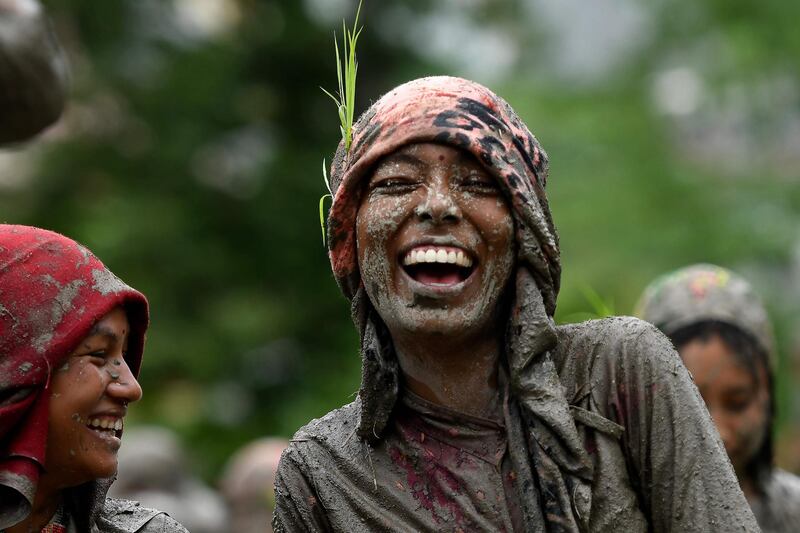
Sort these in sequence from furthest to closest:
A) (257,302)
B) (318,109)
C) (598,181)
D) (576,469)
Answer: (318,109), (257,302), (598,181), (576,469)

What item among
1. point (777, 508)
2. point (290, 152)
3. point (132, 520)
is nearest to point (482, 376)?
point (132, 520)

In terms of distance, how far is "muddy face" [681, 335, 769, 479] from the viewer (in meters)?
8.26

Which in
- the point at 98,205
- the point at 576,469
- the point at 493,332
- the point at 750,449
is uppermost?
the point at 98,205

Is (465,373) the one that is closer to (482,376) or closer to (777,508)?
(482,376)

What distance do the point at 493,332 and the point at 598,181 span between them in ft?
34.8

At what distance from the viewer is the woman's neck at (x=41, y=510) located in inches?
224

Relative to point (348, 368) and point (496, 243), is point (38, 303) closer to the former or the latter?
point (496, 243)

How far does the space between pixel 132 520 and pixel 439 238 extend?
154 centimetres

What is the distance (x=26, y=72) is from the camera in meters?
7.68

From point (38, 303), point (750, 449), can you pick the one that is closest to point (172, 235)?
point (750, 449)

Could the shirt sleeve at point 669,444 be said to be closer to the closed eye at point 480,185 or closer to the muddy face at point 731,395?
the closed eye at point 480,185

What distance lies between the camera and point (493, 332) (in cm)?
548

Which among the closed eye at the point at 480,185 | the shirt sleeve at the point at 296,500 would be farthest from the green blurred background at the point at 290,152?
the closed eye at the point at 480,185

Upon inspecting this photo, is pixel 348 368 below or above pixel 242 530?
above
